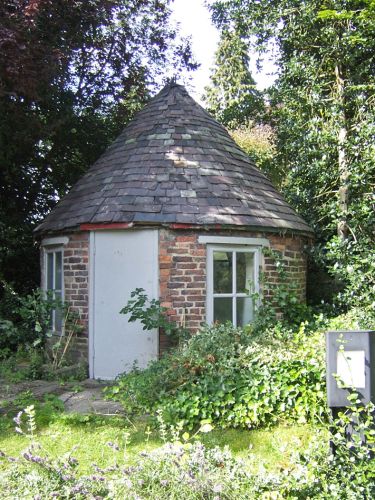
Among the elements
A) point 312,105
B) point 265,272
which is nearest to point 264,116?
point 312,105

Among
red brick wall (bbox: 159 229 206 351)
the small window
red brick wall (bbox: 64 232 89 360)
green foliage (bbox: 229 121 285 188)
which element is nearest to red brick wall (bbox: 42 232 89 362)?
red brick wall (bbox: 64 232 89 360)

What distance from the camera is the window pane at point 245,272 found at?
7785 millimetres

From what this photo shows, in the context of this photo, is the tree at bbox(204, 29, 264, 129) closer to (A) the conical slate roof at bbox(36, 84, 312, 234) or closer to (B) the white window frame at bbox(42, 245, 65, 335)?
(A) the conical slate roof at bbox(36, 84, 312, 234)

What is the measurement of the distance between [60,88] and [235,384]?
337 inches

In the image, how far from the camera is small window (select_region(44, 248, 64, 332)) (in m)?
8.55

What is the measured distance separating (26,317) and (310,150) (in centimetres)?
580

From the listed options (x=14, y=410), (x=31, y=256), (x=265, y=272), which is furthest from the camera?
(x=31, y=256)

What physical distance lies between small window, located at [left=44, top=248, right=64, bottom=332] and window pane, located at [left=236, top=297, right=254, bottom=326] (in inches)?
116

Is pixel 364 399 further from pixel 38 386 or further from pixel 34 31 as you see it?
pixel 34 31

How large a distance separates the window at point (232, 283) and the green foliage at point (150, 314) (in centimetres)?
58

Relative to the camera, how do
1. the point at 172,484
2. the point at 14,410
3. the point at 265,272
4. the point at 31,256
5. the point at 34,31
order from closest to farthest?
1. the point at 172,484
2. the point at 14,410
3. the point at 265,272
4. the point at 34,31
5. the point at 31,256

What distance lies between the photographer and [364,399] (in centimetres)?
355

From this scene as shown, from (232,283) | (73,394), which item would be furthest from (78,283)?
(232,283)

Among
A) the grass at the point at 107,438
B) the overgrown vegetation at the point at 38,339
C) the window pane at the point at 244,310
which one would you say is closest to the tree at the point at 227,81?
the window pane at the point at 244,310
